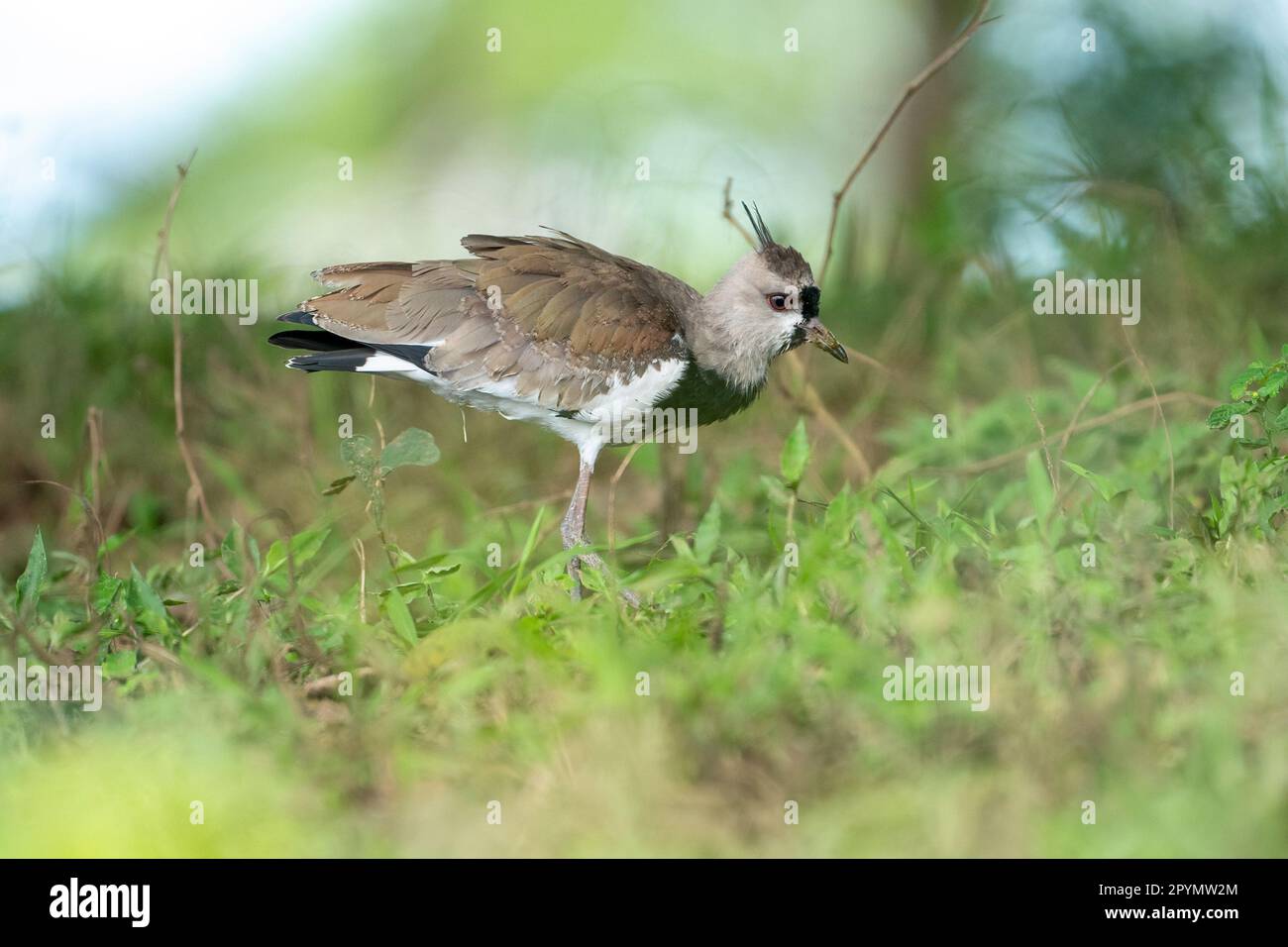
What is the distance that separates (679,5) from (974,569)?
1202cm

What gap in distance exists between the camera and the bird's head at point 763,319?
17.2 feet

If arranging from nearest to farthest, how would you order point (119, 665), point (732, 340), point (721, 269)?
point (119, 665) → point (732, 340) → point (721, 269)

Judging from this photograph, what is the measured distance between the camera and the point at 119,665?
407cm

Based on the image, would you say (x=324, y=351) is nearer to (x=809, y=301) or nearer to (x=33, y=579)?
(x=33, y=579)

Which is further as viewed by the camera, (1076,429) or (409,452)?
(1076,429)

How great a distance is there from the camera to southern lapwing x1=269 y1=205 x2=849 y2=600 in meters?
4.95

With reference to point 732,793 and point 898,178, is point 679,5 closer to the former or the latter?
point 898,178

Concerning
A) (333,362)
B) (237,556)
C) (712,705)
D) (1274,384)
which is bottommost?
(712,705)

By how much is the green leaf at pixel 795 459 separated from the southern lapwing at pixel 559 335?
604 mm

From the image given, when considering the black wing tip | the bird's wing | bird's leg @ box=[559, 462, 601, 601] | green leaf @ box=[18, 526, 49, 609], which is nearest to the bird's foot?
bird's leg @ box=[559, 462, 601, 601]

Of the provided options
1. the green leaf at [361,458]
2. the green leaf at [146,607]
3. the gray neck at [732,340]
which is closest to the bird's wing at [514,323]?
the gray neck at [732,340]

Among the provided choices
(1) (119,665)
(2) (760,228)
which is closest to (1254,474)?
(2) (760,228)

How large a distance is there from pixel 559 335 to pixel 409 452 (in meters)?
0.77

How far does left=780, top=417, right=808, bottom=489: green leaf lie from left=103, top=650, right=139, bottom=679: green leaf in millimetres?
2164
